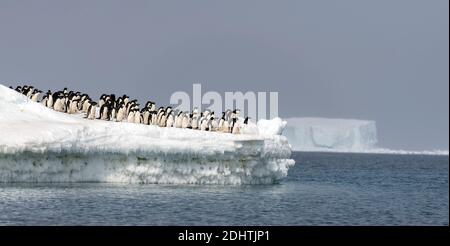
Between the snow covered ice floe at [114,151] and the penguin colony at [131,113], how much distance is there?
6.52 feet

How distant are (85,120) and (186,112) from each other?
24.4 ft

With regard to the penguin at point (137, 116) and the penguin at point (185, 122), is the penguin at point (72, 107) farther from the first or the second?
the penguin at point (185, 122)

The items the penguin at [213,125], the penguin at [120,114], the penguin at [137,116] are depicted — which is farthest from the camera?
the penguin at [213,125]

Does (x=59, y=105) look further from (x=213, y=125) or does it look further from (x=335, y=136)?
(x=335, y=136)

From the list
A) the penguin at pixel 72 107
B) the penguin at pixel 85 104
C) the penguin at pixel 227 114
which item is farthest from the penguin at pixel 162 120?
the penguin at pixel 72 107

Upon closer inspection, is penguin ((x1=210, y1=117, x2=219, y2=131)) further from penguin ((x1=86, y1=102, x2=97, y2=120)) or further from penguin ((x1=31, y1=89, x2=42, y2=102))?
penguin ((x1=31, y1=89, x2=42, y2=102))

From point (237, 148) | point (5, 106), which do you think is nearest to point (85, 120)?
point (5, 106)

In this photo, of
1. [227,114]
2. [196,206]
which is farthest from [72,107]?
[196,206]

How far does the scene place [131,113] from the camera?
56.6m

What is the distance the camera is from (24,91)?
6306cm

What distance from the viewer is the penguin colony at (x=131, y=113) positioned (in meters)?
56.7

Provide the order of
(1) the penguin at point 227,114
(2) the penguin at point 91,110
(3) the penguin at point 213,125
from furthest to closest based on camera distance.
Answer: (1) the penguin at point 227,114
(3) the penguin at point 213,125
(2) the penguin at point 91,110

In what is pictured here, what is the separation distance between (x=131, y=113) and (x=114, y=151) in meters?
8.11

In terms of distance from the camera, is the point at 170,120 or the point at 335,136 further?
the point at 335,136
